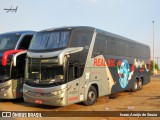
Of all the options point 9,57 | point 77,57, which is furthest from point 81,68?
point 9,57

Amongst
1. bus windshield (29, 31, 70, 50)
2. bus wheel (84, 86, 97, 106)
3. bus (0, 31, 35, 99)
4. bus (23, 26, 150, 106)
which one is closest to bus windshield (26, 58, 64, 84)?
bus (23, 26, 150, 106)

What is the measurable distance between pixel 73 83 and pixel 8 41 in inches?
207

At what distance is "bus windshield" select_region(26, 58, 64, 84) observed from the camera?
11.4 metres

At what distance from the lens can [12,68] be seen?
13.8 metres

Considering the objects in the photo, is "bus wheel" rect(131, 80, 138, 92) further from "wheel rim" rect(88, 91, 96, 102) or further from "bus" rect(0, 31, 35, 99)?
"bus" rect(0, 31, 35, 99)

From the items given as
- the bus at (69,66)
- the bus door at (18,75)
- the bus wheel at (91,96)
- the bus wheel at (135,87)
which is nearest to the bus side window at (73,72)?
the bus at (69,66)

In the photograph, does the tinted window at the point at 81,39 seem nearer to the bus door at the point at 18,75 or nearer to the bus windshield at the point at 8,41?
the bus door at the point at 18,75

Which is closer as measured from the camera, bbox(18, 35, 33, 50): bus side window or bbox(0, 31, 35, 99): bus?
bbox(0, 31, 35, 99): bus

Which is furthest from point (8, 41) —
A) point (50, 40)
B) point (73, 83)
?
point (73, 83)

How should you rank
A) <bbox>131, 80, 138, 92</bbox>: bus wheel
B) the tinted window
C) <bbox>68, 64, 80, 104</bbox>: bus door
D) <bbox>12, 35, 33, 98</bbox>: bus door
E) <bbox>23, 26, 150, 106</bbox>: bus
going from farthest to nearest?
1. <bbox>131, 80, 138, 92</bbox>: bus wheel
2. <bbox>12, 35, 33, 98</bbox>: bus door
3. the tinted window
4. <bbox>68, 64, 80, 104</bbox>: bus door
5. <bbox>23, 26, 150, 106</bbox>: bus

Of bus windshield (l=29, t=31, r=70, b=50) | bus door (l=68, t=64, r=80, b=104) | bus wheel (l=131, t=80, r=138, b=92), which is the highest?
bus windshield (l=29, t=31, r=70, b=50)

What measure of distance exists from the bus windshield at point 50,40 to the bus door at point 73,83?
109 cm

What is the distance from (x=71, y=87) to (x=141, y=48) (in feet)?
35.6

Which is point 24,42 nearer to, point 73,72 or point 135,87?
point 73,72
